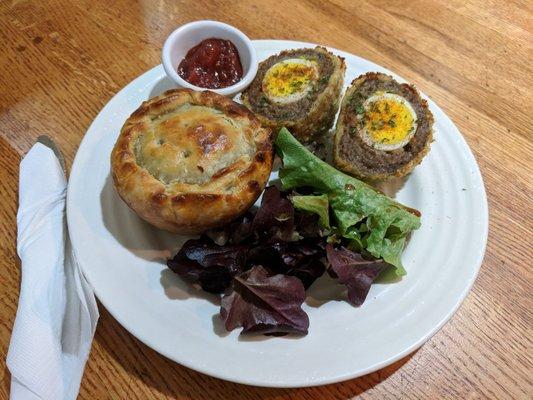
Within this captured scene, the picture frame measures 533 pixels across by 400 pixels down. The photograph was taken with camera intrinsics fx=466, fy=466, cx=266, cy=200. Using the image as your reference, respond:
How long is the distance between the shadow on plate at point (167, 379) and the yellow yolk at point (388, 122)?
1.05 meters

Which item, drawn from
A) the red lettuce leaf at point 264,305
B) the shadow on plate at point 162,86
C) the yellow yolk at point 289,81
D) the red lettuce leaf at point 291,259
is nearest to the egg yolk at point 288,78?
the yellow yolk at point 289,81

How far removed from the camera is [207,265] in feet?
5.86

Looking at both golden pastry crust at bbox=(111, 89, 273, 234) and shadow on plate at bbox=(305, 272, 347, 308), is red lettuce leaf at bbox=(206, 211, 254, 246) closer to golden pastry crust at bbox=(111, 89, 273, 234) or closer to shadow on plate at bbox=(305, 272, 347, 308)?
golden pastry crust at bbox=(111, 89, 273, 234)

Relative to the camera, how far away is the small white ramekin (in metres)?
2.33

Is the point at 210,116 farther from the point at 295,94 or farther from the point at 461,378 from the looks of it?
the point at 461,378

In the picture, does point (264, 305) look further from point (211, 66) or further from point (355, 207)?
point (211, 66)

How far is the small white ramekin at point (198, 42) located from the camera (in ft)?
7.64

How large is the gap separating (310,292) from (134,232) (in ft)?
2.54

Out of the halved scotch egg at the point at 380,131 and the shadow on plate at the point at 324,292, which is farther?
the halved scotch egg at the point at 380,131

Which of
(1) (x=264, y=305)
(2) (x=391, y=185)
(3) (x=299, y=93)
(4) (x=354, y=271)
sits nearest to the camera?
(1) (x=264, y=305)

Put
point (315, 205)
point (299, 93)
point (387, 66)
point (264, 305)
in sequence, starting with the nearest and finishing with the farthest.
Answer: point (264, 305) < point (315, 205) < point (299, 93) < point (387, 66)

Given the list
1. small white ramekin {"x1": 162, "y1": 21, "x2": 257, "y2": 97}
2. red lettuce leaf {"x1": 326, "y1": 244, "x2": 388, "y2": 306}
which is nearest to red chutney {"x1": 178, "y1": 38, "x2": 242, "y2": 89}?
small white ramekin {"x1": 162, "y1": 21, "x2": 257, "y2": 97}

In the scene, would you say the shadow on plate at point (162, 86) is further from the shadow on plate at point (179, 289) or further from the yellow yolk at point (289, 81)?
the shadow on plate at point (179, 289)

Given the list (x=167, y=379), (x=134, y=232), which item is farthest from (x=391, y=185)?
(x=167, y=379)
